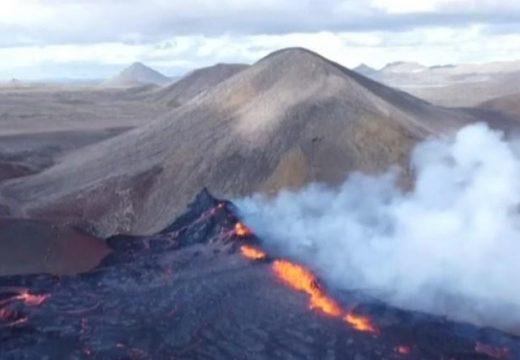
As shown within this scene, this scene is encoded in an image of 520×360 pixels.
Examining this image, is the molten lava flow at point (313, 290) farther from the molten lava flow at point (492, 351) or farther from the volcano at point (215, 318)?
the molten lava flow at point (492, 351)

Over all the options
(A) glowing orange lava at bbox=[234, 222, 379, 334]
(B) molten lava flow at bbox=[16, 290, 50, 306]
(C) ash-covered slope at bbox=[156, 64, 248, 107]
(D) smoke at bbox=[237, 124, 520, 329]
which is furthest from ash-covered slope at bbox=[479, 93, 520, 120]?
(B) molten lava flow at bbox=[16, 290, 50, 306]

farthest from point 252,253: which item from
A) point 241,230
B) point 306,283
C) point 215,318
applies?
point 215,318

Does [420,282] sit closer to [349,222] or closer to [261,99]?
[349,222]

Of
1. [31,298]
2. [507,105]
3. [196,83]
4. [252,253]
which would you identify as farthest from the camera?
[196,83]

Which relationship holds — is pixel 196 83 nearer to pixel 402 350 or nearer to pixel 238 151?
pixel 238 151

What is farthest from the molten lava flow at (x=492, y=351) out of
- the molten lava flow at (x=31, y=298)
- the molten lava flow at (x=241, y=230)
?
the molten lava flow at (x=31, y=298)

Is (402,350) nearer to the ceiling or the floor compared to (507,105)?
nearer to the floor
